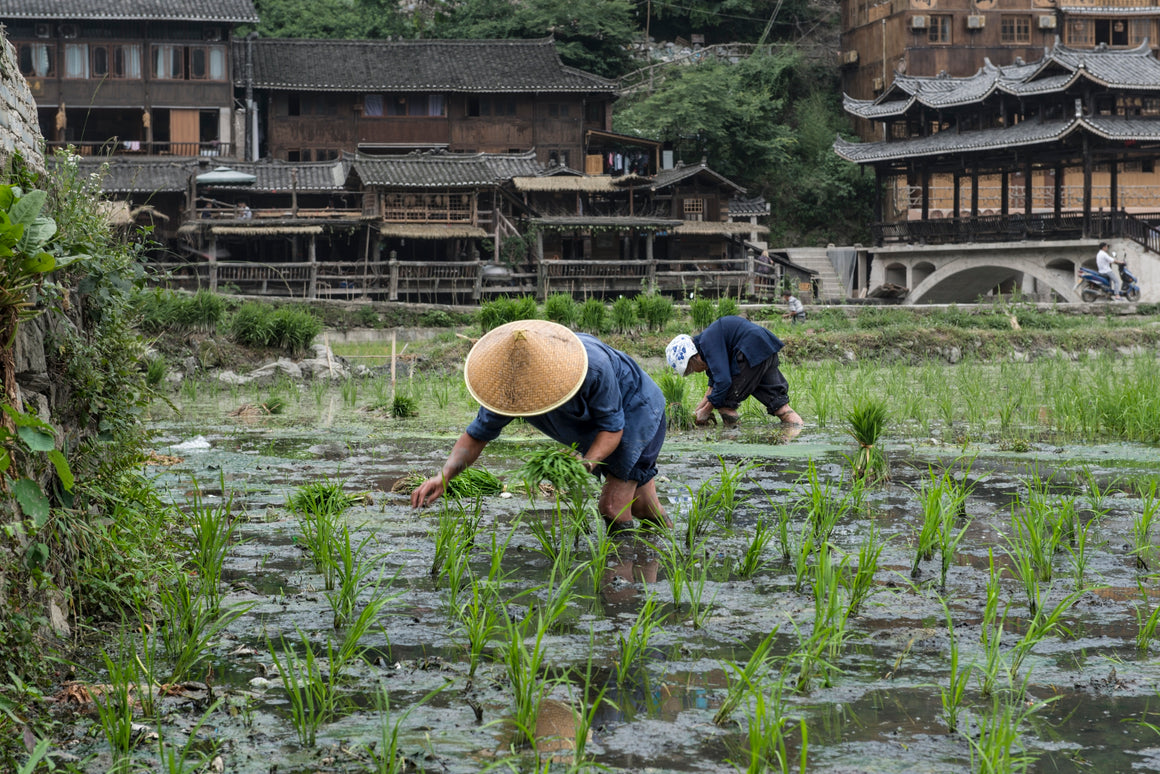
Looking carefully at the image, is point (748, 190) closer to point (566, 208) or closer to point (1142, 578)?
point (566, 208)

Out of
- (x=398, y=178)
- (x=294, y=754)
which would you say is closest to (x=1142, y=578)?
(x=294, y=754)

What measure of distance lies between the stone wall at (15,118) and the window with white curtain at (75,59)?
31.2 meters

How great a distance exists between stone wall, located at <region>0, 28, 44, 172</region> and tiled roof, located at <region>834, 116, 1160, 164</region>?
90.9 ft

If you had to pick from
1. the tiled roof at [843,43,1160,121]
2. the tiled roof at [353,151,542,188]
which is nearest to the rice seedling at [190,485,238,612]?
the tiled roof at [353,151,542,188]

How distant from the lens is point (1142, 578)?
4.53 metres

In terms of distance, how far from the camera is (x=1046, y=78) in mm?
30359

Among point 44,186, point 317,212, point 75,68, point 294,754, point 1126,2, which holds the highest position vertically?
point 1126,2

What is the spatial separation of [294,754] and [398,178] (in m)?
27.6

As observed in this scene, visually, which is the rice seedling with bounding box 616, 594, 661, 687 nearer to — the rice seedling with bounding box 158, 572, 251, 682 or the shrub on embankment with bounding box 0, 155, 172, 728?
the rice seedling with bounding box 158, 572, 251, 682

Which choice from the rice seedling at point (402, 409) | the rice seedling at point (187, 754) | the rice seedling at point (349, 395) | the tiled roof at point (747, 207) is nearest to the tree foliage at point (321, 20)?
the tiled roof at point (747, 207)

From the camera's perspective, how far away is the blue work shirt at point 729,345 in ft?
30.0

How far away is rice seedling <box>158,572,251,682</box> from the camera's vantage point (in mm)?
3428

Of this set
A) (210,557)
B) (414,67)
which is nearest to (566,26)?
(414,67)

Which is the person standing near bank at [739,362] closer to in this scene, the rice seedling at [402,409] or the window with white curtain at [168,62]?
the rice seedling at [402,409]
